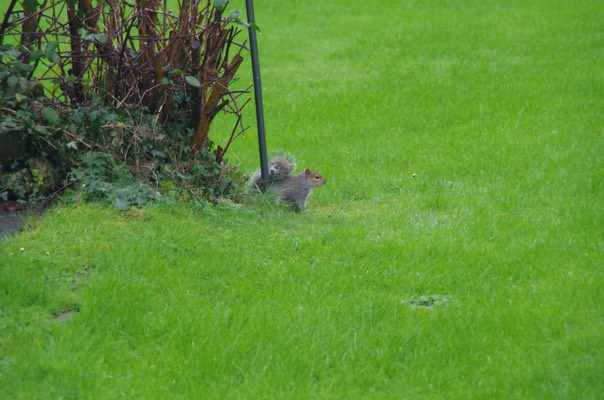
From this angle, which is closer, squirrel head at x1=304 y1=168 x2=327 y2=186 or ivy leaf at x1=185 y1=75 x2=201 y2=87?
ivy leaf at x1=185 y1=75 x2=201 y2=87

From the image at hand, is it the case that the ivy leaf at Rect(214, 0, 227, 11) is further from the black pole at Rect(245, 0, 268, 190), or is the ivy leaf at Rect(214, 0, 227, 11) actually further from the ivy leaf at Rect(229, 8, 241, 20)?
the black pole at Rect(245, 0, 268, 190)

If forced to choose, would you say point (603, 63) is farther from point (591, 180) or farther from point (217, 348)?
point (217, 348)

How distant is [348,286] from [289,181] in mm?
2449

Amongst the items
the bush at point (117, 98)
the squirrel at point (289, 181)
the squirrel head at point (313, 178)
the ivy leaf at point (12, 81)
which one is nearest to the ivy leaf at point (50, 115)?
the bush at point (117, 98)

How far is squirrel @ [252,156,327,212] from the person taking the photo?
8.03m

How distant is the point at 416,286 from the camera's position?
598cm

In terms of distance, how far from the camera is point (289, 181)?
819 centimetres

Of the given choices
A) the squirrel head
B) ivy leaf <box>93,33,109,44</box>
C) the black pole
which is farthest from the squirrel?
ivy leaf <box>93,33,109,44</box>

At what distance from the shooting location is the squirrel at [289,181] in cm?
803

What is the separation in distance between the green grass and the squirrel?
0.66ft

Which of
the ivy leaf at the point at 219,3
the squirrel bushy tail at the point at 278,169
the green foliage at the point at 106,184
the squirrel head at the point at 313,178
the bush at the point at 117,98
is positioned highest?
the ivy leaf at the point at 219,3

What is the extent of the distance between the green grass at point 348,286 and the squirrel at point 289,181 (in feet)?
0.66

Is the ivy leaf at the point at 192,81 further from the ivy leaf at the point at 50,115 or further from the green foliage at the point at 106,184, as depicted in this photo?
the ivy leaf at the point at 50,115

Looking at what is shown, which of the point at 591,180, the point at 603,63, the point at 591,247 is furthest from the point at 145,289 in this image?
the point at 603,63
